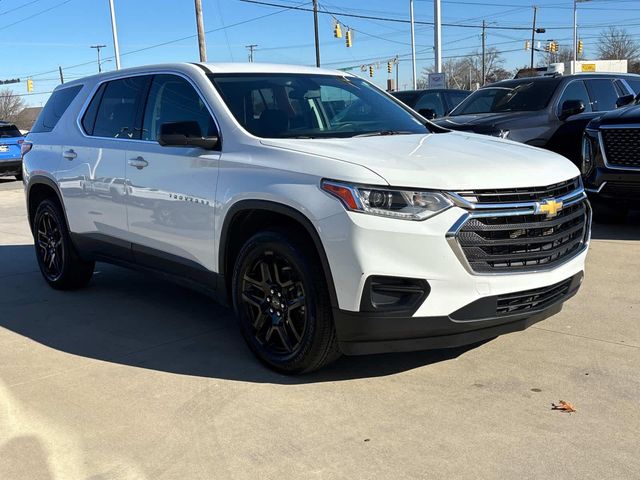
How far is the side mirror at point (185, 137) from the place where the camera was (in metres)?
4.17

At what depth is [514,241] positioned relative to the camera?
347 cm

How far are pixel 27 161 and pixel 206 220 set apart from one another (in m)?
3.05

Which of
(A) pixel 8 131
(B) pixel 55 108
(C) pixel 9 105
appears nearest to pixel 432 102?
(B) pixel 55 108

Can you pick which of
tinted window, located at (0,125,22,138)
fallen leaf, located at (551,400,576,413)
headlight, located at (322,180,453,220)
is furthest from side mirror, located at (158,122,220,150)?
tinted window, located at (0,125,22,138)

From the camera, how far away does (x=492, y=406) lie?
348 cm

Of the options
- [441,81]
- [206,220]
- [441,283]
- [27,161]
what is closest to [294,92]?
[206,220]

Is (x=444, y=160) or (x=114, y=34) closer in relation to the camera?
(x=444, y=160)

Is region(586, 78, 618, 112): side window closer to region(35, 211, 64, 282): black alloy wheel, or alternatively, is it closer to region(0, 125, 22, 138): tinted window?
region(35, 211, 64, 282): black alloy wheel

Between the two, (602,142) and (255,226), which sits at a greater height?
(602,142)

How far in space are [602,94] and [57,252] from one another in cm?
794

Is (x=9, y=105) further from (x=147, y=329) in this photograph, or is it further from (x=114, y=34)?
(x=147, y=329)

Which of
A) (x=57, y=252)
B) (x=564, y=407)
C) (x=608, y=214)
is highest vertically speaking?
(x=57, y=252)

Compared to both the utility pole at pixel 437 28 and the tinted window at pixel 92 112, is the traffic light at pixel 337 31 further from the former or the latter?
the tinted window at pixel 92 112

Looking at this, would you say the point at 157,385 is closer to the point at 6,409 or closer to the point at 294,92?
the point at 6,409
